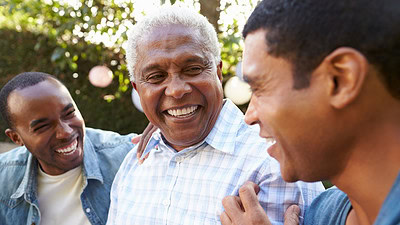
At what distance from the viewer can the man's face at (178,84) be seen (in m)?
1.89

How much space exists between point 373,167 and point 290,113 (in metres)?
0.29

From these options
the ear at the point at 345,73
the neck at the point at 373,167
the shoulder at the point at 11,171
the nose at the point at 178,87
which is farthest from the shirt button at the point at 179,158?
the shoulder at the point at 11,171

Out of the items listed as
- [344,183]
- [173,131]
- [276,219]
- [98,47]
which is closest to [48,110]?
[173,131]

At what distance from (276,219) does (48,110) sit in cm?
194

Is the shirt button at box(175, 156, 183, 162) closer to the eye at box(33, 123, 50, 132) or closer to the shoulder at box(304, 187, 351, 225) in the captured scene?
the shoulder at box(304, 187, 351, 225)

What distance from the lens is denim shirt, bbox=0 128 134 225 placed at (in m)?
2.95

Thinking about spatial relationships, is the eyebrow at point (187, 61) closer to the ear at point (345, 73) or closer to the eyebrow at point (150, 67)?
the eyebrow at point (150, 67)

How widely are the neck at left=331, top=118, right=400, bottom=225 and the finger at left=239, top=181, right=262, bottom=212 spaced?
0.48m

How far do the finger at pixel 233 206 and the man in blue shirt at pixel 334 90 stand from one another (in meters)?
0.42

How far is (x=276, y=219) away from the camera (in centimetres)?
170

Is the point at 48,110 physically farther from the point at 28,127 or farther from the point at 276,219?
the point at 276,219

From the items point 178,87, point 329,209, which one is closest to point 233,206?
point 329,209

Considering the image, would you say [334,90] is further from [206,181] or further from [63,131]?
[63,131]

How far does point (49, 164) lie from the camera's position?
3.04 m
